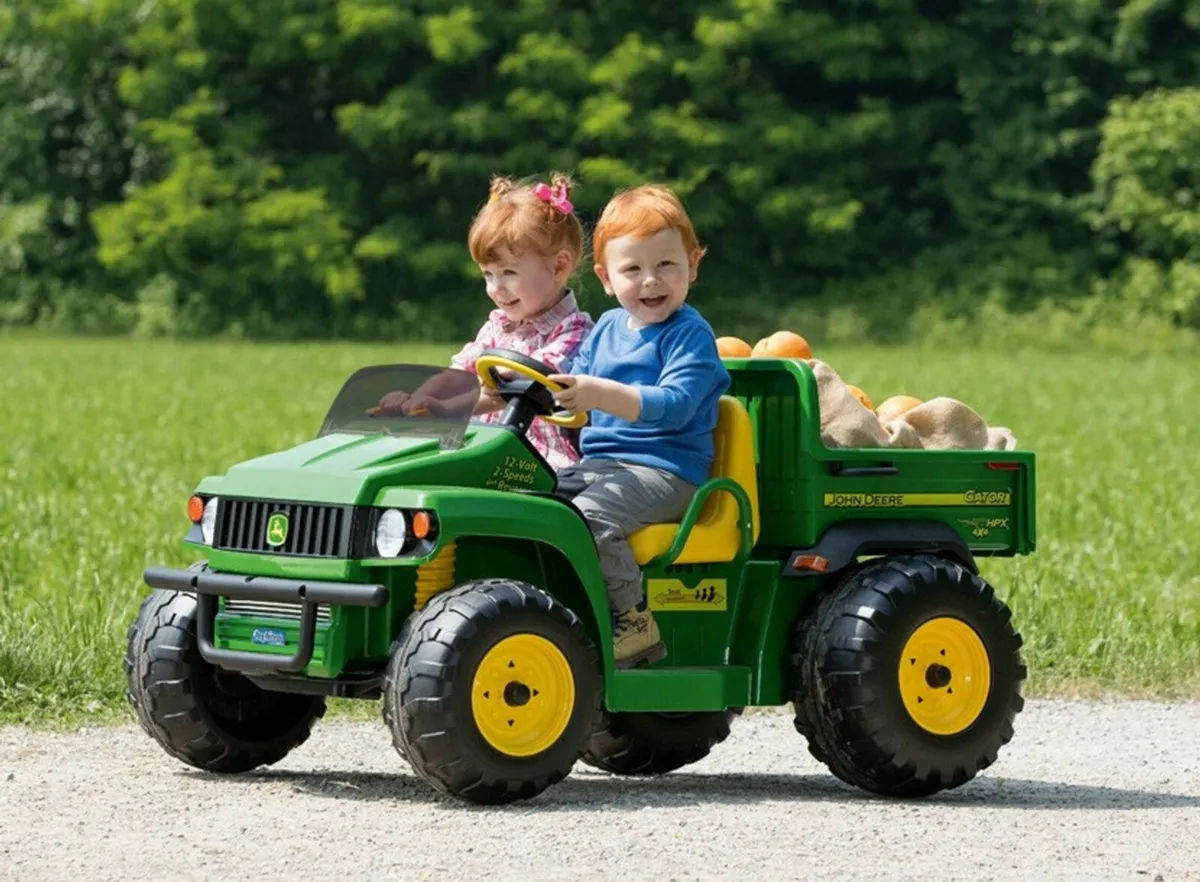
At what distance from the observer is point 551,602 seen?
6484mm

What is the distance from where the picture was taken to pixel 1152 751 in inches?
318

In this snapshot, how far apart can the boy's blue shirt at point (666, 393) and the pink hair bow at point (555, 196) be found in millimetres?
400

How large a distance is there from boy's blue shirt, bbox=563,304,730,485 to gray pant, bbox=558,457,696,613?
0.16 ft

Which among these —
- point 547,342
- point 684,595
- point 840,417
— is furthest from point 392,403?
point 840,417

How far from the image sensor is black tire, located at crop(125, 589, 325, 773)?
273 inches

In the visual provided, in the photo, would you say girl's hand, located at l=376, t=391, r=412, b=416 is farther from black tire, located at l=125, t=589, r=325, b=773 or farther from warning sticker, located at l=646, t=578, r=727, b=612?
warning sticker, located at l=646, t=578, r=727, b=612

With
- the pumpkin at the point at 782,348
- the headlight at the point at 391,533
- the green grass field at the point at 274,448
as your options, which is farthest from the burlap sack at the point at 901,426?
the green grass field at the point at 274,448

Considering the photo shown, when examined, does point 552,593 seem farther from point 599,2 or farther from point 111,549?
point 599,2

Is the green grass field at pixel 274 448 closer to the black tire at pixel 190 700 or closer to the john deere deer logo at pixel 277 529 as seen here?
the black tire at pixel 190 700

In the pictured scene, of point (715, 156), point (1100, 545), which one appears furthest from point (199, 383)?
point (715, 156)

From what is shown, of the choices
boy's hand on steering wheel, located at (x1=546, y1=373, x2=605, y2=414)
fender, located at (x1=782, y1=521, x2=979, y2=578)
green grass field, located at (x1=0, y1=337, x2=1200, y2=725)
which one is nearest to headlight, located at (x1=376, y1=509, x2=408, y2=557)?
boy's hand on steering wheel, located at (x1=546, y1=373, x2=605, y2=414)

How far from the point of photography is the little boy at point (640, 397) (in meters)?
6.77

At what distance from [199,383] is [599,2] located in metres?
27.6

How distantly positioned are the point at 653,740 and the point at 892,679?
35.2 inches
